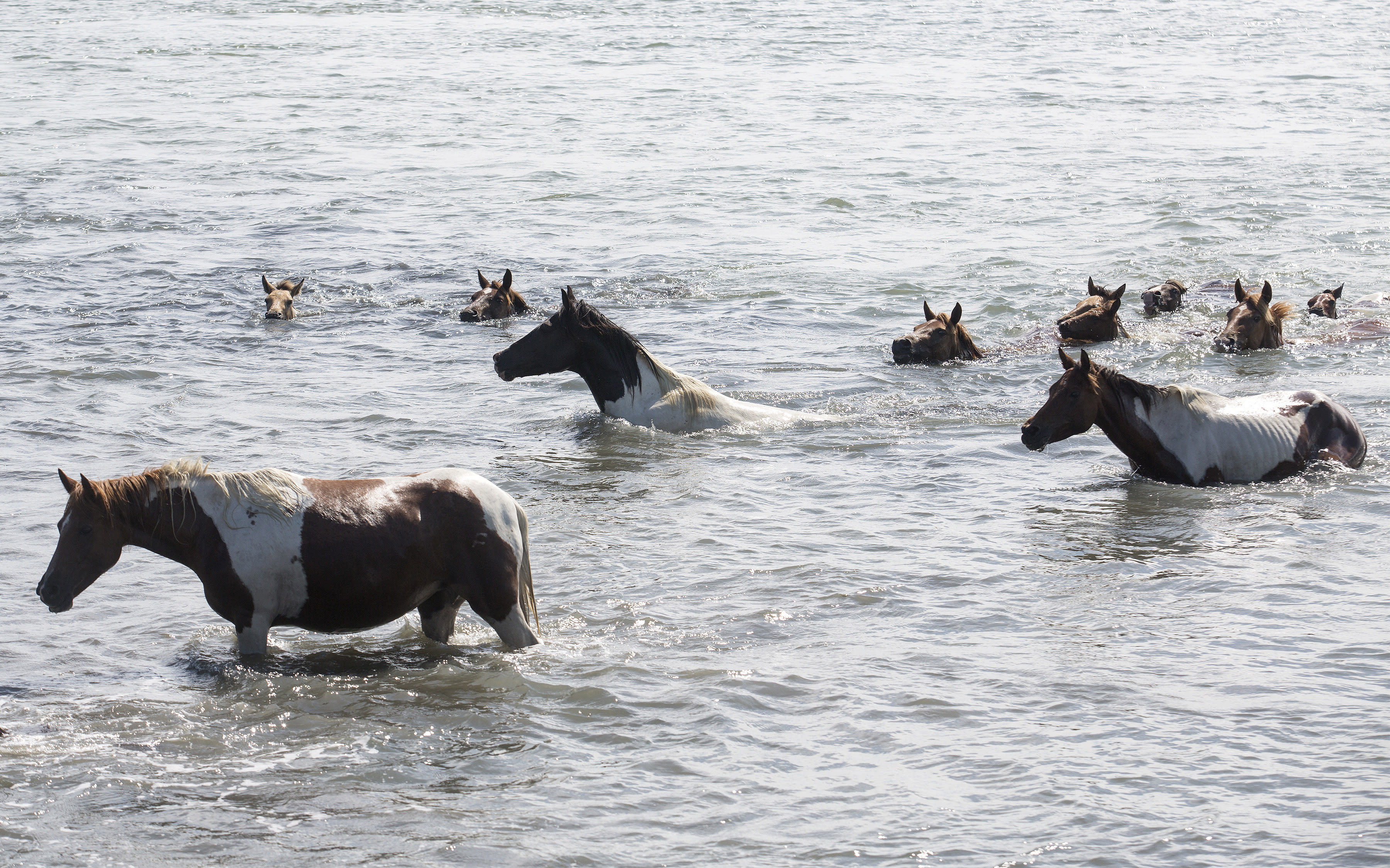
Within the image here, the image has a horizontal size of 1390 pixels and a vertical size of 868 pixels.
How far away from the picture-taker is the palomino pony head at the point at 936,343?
576 inches

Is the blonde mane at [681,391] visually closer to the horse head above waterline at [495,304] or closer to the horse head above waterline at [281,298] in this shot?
the horse head above waterline at [495,304]

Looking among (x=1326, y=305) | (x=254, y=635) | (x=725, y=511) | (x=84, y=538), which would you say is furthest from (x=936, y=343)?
(x=84, y=538)

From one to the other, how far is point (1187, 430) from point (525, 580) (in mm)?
5625

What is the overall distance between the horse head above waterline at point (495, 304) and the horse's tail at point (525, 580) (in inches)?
358

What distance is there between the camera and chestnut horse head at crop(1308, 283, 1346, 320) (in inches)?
638

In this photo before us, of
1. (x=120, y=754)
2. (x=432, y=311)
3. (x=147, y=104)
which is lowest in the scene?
(x=120, y=754)

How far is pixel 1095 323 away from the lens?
50.3 feet

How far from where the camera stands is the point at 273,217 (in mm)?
22797

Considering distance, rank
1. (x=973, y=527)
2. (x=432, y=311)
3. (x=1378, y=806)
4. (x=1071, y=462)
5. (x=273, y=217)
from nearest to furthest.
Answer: (x=1378, y=806) < (x=973, y=527) < (x=1071, y=462) < (x=432, y=311) < (x=273, y=217)

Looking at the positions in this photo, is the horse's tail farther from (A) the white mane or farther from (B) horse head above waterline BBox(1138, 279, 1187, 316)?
(B) horse head above waterline BBox(1138, 279, 1187, 316)

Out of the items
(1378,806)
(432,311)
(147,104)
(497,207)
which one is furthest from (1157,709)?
(147,104)

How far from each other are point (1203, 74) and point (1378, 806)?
3465 centimetres

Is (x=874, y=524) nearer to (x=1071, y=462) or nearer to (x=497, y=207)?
(x=1071, y=462)

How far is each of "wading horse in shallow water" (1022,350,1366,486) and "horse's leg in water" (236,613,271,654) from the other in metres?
5.84
